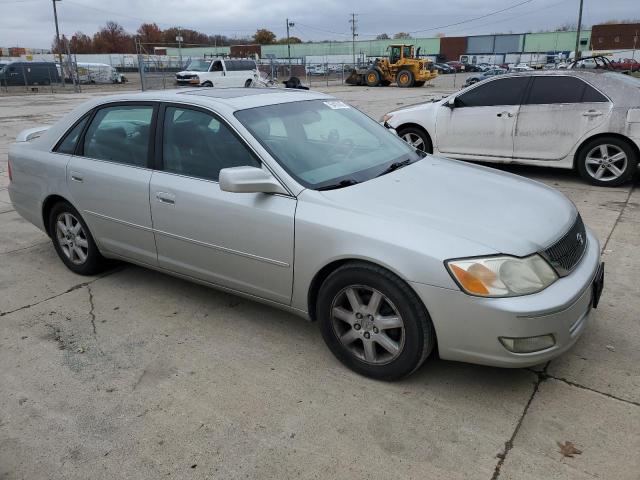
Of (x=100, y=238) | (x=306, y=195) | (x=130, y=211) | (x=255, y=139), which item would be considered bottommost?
(x=100, y=238)

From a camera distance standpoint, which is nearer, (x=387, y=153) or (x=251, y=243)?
(x=251, y=243)

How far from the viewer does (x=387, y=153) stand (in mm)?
3785

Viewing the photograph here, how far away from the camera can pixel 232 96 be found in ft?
12.2

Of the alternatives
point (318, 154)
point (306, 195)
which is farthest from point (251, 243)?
point (318, 154)

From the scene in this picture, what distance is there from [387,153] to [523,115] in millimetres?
4399

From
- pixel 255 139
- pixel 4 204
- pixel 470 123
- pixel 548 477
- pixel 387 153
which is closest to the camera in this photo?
pixel 548 477

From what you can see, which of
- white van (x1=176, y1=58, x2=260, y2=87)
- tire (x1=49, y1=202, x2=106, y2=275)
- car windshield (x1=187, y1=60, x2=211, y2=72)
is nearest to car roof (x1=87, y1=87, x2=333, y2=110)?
tire (x1=49, y1=202, x2=106, y2=275)

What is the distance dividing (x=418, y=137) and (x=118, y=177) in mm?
5573

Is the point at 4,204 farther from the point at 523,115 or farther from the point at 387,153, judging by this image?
the point at 523,115

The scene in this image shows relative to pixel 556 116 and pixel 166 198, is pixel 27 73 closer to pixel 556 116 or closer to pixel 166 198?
pixel 556 116

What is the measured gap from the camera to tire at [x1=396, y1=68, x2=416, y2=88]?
110 ft

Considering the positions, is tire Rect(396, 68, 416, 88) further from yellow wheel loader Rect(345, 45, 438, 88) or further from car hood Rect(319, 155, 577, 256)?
car hood Rect(319, 155, 577, 256)

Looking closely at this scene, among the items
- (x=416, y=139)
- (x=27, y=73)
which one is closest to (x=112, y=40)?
(x=27, y=73)

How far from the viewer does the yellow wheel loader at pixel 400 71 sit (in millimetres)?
33656
